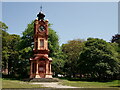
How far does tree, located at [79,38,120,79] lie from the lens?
34.2m

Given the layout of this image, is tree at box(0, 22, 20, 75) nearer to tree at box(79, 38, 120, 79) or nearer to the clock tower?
the clock tower

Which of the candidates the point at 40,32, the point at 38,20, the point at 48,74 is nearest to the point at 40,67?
the point at 48,74

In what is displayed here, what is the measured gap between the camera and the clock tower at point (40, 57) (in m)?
27.7

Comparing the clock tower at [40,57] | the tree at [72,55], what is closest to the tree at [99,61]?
the tree at [72,55]

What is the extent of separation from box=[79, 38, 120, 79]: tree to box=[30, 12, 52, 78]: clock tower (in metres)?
9.93

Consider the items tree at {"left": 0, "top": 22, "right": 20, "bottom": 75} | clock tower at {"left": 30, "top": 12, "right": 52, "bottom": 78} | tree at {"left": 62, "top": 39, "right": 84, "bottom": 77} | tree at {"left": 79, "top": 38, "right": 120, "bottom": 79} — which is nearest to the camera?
clock tower at {"left": 30, "top": 12, "right": 52, "bottom": 78}

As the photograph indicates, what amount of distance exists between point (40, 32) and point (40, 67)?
5.58 m

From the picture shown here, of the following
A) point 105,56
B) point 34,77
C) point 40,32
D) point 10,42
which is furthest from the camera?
point 10,42

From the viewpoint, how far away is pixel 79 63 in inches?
1489

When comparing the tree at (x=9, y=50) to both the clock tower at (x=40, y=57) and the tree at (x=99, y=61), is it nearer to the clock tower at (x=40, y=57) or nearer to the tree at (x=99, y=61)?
the clock tower at (x=40, y=57)

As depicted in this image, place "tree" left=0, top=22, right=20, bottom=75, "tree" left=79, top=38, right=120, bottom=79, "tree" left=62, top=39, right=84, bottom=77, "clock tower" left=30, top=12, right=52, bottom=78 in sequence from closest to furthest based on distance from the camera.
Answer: "clock tower" left=30, top=12, right=52, bottom=78, "tree" left=79, top=38, right=120, bottom=79, "tree" left=0, top=22, right=20, bottom=75, "tree" left=62, top=39, right=84, bottom=77

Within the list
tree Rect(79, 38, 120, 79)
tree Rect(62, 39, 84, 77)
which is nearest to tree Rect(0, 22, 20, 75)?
tree Rect(62, 39, 84, 77)

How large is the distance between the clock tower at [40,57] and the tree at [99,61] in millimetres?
9927

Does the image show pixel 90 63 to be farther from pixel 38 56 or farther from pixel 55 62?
pixel 38 56
